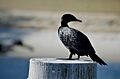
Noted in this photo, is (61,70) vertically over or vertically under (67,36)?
under

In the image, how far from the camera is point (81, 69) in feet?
7.65

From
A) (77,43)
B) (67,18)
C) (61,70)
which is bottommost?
(61,70)

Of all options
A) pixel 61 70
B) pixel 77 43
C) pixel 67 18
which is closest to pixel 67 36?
pixel 77 43

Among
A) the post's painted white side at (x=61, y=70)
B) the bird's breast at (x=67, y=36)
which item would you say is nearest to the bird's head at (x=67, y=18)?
the bird's breast at (x=67, y=36)

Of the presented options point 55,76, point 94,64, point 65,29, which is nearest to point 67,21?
point 65,29

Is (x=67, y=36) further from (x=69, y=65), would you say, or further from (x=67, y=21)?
(x=69, y=65)

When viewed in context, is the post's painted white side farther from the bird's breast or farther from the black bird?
the bird's breast

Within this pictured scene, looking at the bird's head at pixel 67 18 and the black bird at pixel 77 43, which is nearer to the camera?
the black bird at pixel 77 43

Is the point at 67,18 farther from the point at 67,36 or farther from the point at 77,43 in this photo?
the point at 77,43

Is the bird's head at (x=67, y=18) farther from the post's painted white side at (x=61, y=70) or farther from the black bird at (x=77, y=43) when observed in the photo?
the post's painted white side at (x=61, y=70)

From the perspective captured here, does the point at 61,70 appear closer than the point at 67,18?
Yes

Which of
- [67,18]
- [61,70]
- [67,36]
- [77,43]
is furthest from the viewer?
[67,18]

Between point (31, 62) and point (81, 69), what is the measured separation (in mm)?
391

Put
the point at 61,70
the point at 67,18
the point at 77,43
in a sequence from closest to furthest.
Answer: the point at 61,70
the point at 77,43
the point at 67,18
